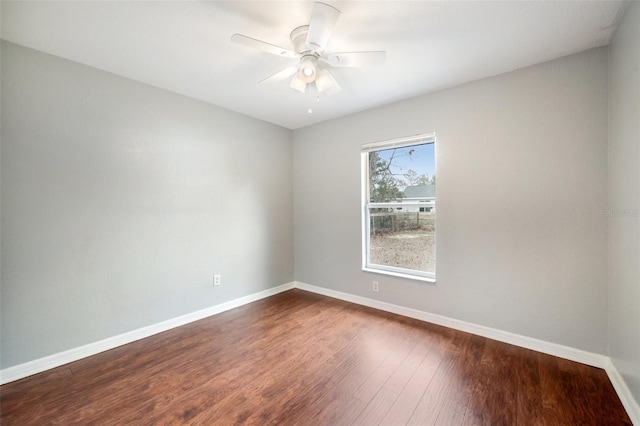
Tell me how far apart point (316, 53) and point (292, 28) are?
0.77 feet

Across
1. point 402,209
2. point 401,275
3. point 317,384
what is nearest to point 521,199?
point 402,209

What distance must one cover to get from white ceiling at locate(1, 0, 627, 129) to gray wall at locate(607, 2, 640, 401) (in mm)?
284

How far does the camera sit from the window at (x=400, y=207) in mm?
2947

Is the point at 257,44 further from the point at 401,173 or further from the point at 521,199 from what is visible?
the point at 521,199

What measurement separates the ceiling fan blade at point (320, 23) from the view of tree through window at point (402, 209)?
1830 millimetres

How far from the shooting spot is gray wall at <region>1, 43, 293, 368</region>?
197 centimetres

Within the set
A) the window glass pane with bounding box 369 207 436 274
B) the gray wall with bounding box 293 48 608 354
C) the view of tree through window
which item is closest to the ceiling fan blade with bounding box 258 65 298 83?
the gray wall with bounding box 293 48 608 354

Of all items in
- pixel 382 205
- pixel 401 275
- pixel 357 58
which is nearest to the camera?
pixel 357 58

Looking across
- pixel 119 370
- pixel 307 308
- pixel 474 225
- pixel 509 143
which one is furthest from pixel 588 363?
pixel 119 370

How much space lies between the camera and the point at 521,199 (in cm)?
231

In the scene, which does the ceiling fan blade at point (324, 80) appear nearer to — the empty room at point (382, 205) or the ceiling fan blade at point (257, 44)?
the empty room at point (382, 205)

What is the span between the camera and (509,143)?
236 cm

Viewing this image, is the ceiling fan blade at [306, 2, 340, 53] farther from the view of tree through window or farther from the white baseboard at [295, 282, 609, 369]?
the white baseboard at [295, 282, 609, 369]

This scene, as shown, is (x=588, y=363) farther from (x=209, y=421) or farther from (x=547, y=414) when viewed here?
(x=209, y=421)
